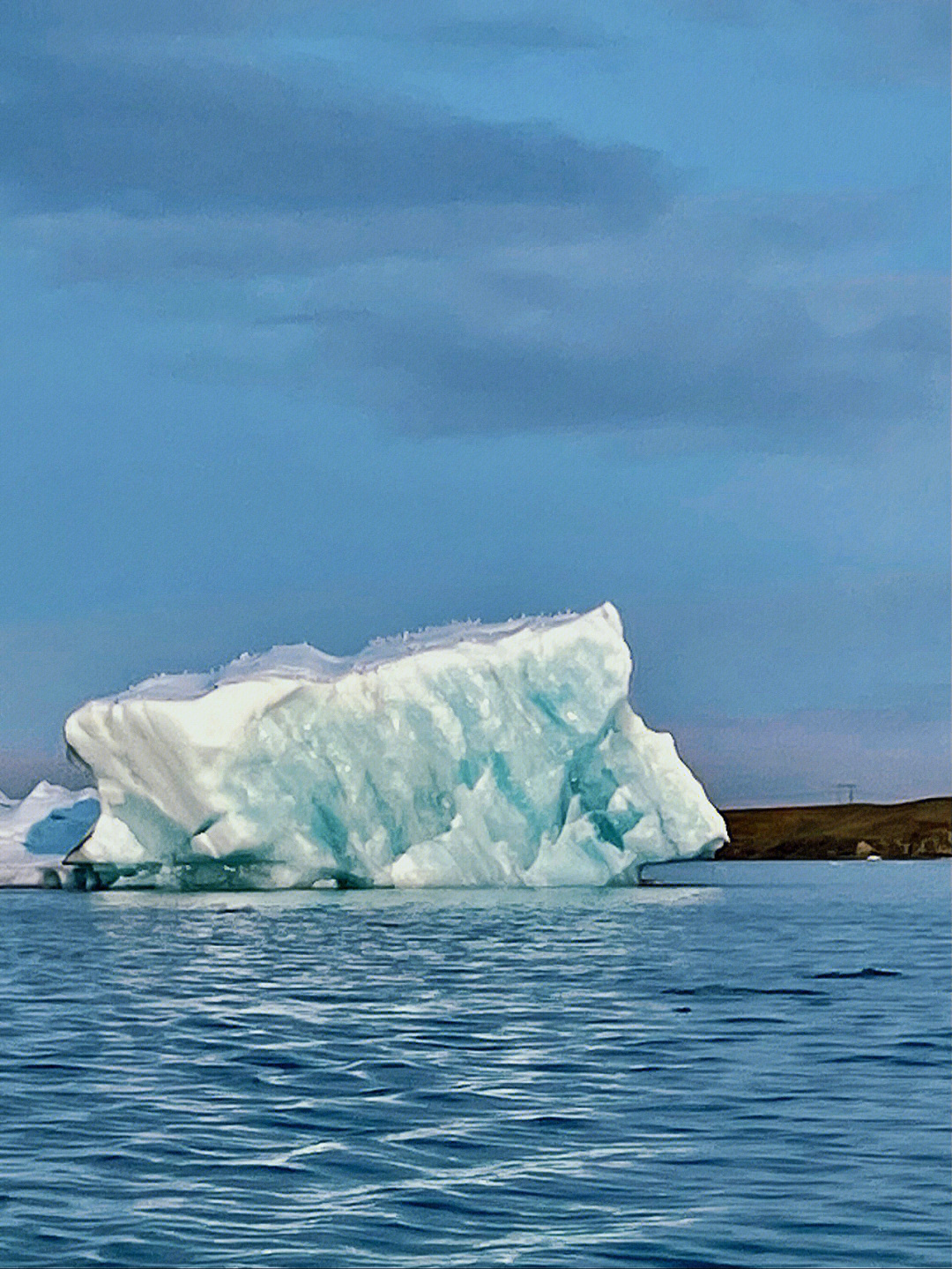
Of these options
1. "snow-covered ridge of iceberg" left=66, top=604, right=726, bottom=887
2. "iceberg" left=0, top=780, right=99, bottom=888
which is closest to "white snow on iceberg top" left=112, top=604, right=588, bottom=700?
"snow-covered ridge of iceberg" left=66, top=604, right=726, bottom=887

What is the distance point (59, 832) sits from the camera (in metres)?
55.6

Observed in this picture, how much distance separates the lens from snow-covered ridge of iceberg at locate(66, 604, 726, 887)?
128 ft

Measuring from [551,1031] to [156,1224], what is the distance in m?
7.41

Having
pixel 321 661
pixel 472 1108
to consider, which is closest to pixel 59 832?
pixel 321 661

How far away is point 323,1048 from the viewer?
1423cm

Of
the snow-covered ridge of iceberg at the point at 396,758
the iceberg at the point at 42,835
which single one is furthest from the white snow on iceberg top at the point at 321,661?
the iceberg at the point at 42,835

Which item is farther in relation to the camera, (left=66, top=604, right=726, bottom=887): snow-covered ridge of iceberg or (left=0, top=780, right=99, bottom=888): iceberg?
(left=0, top=780, right=99, bottom=888): iceberg

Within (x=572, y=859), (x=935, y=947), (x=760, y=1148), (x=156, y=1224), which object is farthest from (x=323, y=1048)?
(x=572, y=859)

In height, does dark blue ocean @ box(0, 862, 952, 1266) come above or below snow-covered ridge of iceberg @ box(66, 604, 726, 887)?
below

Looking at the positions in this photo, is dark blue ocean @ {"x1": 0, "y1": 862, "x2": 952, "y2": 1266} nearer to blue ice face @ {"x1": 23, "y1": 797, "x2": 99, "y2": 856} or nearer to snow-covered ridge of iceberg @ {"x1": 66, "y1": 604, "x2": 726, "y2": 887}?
snow-covered ridge of iceberg @ {"x1": 66, "y1": 604, "x2": 726, "y2": 887}

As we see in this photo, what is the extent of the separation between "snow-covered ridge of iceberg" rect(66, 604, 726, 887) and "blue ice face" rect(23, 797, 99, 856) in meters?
13.8

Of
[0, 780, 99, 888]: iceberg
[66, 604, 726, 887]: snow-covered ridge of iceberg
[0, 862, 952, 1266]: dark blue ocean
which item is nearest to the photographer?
[0, 862, 952, 1266]: dark blue ocean

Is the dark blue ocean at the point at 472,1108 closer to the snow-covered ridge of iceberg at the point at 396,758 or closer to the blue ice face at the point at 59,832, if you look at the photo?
the snow-covered ridge of iceberg at the point at 396,758

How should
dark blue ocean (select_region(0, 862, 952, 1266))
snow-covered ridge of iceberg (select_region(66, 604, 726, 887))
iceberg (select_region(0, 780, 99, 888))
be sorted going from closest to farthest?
dark blue ocean (select_region(0, 862, 952, 1266)) < snow-covered ridge of iceberg (select_region(66, 604, 726, 887)) < iceberg (select_region(0, 780, 99, 888))
